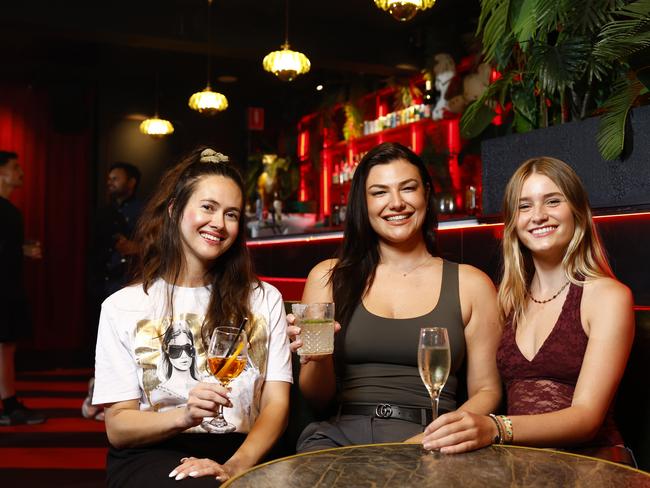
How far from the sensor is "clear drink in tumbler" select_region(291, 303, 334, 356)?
1677mm

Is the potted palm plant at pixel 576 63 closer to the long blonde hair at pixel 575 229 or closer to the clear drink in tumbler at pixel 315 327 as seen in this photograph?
the long blonde hair at pixel 575 229

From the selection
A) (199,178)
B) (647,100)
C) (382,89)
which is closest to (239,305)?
(199,178)

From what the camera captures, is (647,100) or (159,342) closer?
(159,342)

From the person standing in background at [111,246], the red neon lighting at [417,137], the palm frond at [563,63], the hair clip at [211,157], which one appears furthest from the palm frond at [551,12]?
the red neon lighting at [417,137]

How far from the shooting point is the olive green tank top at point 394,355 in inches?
78.0

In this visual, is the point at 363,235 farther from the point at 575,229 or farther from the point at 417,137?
the point at 417,137

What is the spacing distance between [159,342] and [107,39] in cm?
557

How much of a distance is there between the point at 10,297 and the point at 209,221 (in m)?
3.26

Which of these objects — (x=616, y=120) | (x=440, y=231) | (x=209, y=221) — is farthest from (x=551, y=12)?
(x=209, y=221)

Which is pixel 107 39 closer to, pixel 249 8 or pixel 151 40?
pixel 151 40

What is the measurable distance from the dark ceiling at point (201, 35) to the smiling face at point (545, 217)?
201 inches

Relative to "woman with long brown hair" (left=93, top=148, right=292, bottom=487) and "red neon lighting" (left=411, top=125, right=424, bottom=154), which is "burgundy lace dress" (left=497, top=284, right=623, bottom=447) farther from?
"red neon lighting" (left=411, top=125, right=424, bottom=154)

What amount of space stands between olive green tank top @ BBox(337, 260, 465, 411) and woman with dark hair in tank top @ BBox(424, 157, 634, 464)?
5.7 inches

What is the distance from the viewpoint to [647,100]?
111 inches
